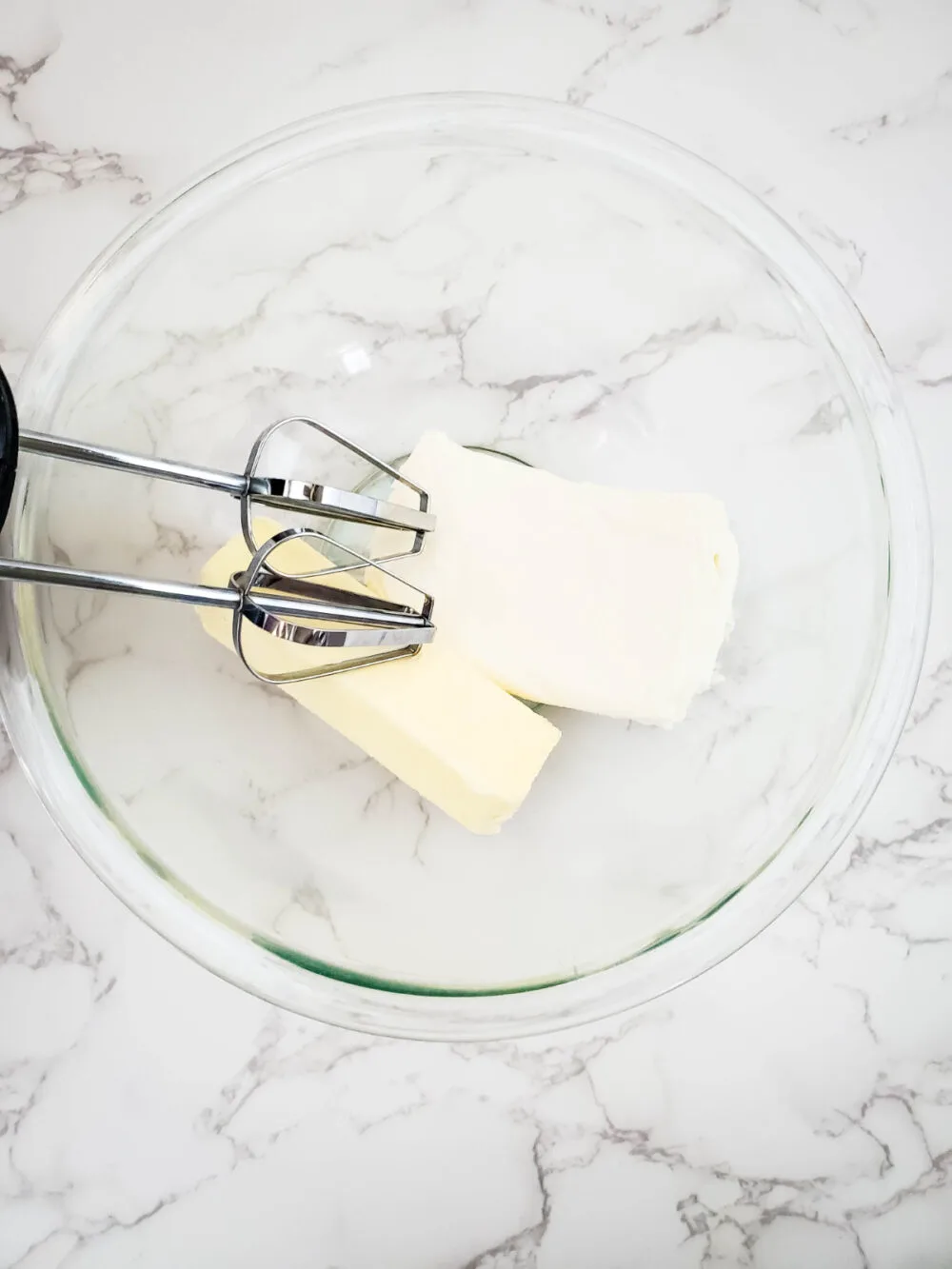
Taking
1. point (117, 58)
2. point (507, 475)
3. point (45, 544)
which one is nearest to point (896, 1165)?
point (507, 475)

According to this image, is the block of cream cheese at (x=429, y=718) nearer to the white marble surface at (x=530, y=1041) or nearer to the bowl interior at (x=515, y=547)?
the bowl interior at (x=515, y=547)

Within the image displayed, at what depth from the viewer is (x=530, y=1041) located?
55 centimetres

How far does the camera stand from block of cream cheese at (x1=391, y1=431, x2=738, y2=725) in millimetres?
435

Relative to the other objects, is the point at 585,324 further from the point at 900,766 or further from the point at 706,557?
the point at 900,766

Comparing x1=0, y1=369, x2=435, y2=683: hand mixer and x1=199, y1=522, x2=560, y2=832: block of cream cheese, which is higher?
x1=0, y1=369, x2=435, y2=683: hand mixer

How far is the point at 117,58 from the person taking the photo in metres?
0.52

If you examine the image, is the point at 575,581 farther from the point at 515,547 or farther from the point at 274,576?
the point at 274,576

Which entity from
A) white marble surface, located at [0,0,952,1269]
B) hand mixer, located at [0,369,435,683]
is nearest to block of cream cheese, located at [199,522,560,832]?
hand mixer, located at [0,369,435,683]

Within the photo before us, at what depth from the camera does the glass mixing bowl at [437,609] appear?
429 mm

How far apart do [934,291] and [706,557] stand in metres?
0.23

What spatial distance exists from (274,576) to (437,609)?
85 mm

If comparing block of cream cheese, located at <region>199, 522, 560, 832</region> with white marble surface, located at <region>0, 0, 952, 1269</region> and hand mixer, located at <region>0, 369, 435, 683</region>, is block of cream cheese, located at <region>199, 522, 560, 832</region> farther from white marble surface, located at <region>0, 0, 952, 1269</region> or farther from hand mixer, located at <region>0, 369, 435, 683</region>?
white marble surface, located at <region>0, 0, 952, 1269</region>

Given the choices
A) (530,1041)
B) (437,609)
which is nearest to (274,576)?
(437,609)

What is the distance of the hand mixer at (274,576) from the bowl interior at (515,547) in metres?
0.05
